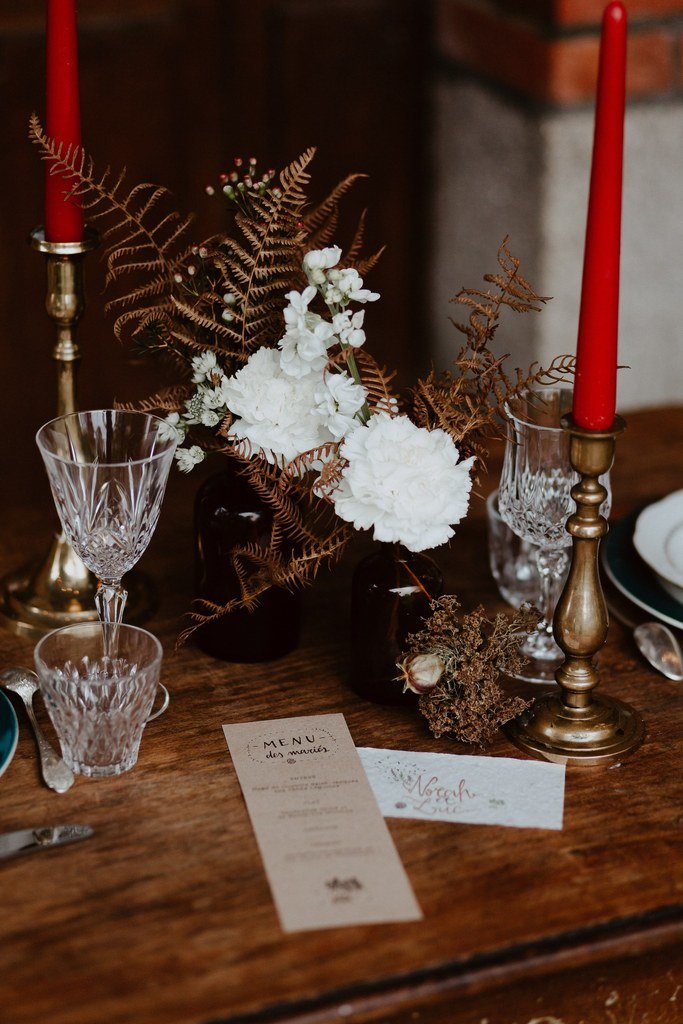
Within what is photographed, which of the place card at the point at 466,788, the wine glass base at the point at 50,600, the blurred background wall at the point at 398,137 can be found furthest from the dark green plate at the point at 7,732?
the blurred background wall at the point at 398,137

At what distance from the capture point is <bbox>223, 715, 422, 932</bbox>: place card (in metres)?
0.78

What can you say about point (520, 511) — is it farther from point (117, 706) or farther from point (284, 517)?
point (117, 706)

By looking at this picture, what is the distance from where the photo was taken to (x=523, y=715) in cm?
98

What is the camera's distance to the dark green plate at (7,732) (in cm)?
89

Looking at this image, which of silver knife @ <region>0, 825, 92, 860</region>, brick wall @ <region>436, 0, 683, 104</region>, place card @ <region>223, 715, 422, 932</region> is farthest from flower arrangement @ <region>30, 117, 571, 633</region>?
brick wall @ <region>436, 0, 683, 104</region>

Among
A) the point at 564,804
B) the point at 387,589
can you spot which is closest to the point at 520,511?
the point at 387,589

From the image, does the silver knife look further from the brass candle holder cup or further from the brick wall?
the brick wall

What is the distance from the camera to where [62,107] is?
1.03 meters


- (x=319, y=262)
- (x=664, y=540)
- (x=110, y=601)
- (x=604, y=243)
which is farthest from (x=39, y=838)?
(x=664, y=540)

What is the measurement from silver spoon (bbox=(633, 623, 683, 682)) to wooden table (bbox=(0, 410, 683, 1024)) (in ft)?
0.13

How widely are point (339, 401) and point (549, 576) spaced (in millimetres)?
289

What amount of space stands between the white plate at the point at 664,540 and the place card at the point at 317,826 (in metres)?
0.34

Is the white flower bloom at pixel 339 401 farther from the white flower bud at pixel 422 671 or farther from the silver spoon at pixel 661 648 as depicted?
the silver spoon at pixel 661 648

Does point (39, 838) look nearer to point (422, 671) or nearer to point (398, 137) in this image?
point (422, 671)
